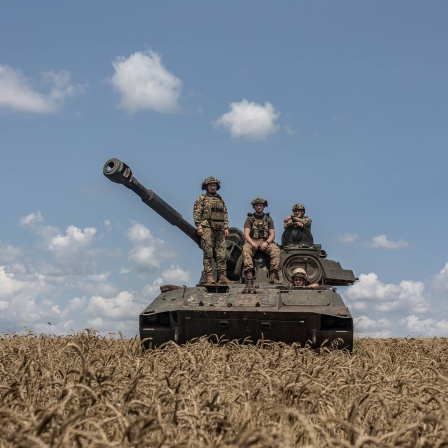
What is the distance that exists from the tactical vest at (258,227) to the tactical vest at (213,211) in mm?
638

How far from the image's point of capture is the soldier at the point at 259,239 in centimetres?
1452

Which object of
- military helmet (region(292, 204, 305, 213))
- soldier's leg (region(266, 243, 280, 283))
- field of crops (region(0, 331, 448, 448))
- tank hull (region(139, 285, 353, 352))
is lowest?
field of crops (region(0, 331, 448, 448))

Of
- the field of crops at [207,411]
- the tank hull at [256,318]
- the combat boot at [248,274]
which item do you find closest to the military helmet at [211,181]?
the combat boot at [248,274]

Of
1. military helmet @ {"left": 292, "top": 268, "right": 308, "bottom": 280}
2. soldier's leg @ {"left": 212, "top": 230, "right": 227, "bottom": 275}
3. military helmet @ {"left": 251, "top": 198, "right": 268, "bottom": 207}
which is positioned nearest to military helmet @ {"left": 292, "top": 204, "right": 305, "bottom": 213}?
military helmet @ {"left": 251, "top": 198, "right": 268, "bottom": 207}

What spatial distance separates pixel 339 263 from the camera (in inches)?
680

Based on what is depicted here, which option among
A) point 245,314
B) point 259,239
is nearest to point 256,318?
point 245,314

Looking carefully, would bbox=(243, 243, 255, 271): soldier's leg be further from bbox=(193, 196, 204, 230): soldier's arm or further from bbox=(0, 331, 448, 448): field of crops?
bbox=(0, 331, 448, 448): field of crops

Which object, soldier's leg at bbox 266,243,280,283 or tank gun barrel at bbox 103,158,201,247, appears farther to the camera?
soldier's leg at bbox 266,243,280,283

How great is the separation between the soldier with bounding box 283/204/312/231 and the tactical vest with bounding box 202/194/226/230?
237 cm

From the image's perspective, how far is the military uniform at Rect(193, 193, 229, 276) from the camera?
14.5 m

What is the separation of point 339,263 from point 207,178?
446 cm

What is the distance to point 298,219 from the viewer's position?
16344mm

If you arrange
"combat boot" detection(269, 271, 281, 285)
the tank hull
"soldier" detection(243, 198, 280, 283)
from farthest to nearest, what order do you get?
1. "soldier" detection(243, 198, 280, 283)
2. "combat boot" detection(269, 271, 281, 285)
3. the tank hull

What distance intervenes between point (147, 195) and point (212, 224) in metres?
1.42
